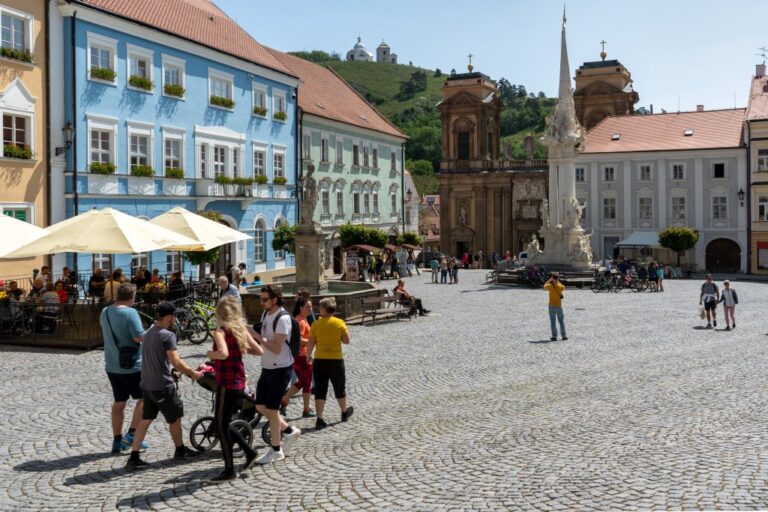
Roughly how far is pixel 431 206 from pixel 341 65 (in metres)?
92.5

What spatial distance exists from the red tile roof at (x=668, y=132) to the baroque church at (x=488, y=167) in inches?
254

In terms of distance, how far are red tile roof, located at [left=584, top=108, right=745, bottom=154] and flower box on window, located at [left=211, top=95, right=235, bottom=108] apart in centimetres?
3048

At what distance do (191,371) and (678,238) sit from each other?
44.9 meters

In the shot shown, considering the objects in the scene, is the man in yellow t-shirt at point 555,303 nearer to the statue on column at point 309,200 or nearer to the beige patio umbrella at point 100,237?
the statue on column at point 309,200

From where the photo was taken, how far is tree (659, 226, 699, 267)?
4812cm

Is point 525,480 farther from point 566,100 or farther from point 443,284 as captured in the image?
point 566,100

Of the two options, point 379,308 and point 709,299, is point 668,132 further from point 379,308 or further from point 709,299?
point 379,308

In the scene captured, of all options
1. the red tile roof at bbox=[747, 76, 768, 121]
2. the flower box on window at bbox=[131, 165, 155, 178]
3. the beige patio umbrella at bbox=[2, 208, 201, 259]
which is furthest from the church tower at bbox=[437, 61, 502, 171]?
the beige patio umbrella at bbox=[2, 208, 201, 259]

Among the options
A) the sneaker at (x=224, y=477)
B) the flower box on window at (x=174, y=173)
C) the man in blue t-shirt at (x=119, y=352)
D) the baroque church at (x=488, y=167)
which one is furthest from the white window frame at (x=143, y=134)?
the baroque church at (x=488, y=167)

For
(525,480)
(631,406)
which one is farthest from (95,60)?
(525,480)

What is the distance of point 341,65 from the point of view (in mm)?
188125

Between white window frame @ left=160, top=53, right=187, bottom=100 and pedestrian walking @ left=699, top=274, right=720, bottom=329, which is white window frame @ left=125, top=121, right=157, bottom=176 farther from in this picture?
Result: pedestrian walking @ left=699, top=274, right=720, bottom=329

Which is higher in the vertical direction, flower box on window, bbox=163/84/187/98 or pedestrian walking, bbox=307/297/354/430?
flower box on window, bbox=163/84/187/98

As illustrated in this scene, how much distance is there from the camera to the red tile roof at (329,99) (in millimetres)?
44344
